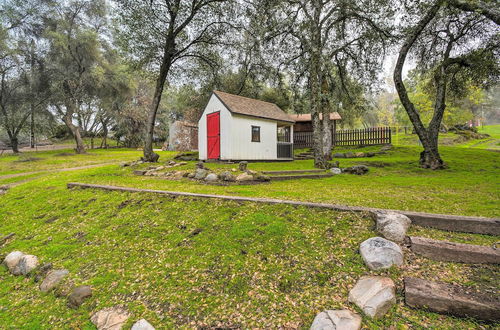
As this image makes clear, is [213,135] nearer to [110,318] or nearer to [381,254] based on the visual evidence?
[110,318]

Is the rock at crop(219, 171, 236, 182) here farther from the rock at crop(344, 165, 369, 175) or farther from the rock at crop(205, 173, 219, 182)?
the rock at crop(344, 165, 369, 175)

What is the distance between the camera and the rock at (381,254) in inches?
107

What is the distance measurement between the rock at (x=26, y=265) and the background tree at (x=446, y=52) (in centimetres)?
1381

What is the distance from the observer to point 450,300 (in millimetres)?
2125

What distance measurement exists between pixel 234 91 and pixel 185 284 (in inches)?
893

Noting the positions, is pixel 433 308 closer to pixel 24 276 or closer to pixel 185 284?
pixel 185 284

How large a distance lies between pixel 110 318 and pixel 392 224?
13.0 feet

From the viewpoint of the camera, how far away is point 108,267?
365 cm

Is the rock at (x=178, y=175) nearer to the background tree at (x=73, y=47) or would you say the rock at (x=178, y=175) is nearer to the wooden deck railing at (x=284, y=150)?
the wooden deck railing at (x=284, y=150)

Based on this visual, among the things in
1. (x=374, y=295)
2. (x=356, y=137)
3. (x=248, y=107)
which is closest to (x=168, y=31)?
(x=248, y=107)

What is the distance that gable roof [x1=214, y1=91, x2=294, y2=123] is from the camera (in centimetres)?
1448

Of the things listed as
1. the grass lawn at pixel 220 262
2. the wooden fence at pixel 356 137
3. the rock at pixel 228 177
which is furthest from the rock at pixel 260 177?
the wooden fence at pixel 356 137

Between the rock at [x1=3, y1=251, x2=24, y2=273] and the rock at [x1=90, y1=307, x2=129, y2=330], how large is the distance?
9.34 ft

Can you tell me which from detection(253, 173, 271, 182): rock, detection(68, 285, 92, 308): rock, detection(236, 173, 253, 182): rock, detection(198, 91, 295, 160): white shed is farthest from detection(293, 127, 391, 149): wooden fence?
detection(68, 285, 92, 308): rock
